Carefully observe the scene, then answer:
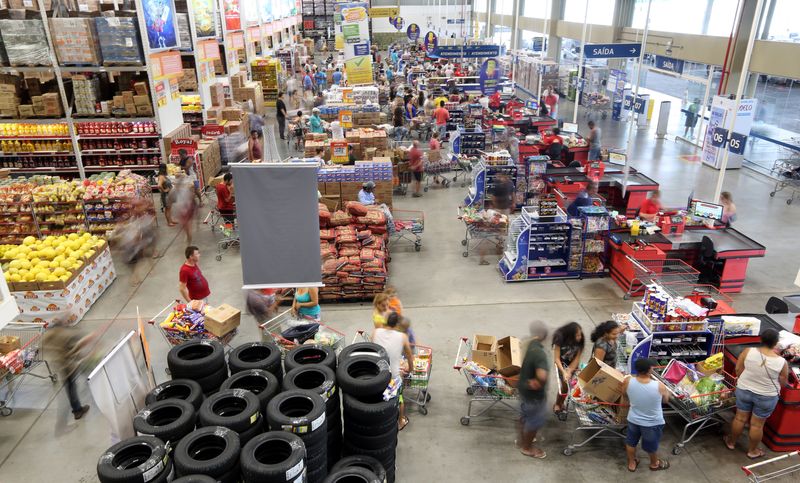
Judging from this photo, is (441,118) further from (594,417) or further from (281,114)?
(594,417)

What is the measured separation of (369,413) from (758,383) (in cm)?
440

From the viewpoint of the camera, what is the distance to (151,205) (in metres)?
12.0

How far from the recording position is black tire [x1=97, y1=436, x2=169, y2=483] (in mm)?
4352

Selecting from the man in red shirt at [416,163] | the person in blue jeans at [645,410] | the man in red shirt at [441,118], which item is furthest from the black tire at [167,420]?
the man in red shirt at [441,118]

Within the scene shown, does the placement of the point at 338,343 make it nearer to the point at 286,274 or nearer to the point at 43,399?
the point at 286,274

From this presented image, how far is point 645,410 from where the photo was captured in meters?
5.86

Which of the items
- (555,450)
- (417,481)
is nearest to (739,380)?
(555,450)

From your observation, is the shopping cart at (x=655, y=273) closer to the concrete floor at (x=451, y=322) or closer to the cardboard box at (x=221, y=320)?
the concrete floor at (x=451, y=322)

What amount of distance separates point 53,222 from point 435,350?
30.2ft

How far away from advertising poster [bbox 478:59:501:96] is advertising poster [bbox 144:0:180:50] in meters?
14.5

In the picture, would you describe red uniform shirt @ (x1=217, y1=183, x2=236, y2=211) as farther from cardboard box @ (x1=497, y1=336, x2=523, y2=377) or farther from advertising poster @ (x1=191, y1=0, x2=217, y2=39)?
advertising poster @ (x1=191, y1=0, x2=217, y2=39)

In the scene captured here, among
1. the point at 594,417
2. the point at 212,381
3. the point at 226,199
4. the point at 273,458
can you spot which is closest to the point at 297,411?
the point at 273,458

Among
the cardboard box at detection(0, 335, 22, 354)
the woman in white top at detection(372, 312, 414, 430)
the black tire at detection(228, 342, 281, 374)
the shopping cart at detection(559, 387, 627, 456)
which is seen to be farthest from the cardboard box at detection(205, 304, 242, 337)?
the shopping cart at detection(559, 387, 627, 456)

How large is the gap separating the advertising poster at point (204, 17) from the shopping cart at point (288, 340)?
1463 cm
